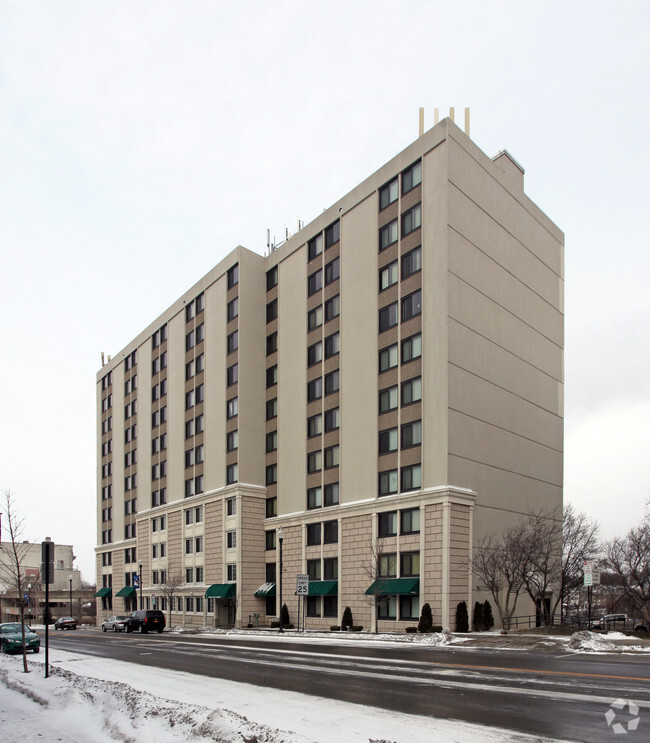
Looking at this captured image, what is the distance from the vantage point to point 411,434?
141 feet

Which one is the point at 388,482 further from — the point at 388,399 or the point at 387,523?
the point at 388,399

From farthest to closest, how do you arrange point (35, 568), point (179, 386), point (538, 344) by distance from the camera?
1. point (35, 568)
2. point (179, 386)
3. point (538, 344)

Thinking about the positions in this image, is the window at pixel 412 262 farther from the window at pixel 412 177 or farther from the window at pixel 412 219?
the window at pixel 412 177

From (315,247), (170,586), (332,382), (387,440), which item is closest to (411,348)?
(387,440)

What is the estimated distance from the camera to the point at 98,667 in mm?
23875

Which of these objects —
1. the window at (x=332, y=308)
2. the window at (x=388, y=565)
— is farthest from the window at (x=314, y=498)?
the window at (x=332, y=308)

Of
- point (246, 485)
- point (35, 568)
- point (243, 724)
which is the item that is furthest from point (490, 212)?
point (35, 568)

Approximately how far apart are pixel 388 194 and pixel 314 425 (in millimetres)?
16587

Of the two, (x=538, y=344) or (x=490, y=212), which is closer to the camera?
(x=490, y=212)

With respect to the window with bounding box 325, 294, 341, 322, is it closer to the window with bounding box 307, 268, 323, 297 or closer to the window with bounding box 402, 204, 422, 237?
the window with bounding box 307, 268, 323, 297

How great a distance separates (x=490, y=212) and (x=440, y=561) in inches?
869

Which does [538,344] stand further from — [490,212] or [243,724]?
[243,724]

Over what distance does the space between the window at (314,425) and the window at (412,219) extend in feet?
46.8

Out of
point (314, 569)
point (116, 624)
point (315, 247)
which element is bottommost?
point (116, 624)
